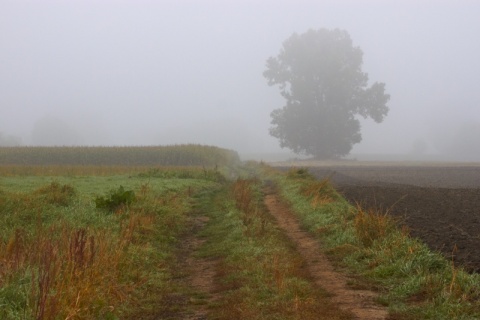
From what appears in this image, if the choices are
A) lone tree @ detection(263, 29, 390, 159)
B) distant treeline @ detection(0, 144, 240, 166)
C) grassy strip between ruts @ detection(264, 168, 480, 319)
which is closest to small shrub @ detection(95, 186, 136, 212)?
grassy strip between ruts @ detection(264, 168, 480, 319)

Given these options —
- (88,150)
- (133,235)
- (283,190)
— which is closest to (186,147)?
(88,150)

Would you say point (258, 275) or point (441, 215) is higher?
point (441, 215)

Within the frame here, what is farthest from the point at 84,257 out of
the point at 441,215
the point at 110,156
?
the point at 110,156

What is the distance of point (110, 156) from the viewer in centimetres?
4703

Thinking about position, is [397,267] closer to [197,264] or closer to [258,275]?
[258,275]

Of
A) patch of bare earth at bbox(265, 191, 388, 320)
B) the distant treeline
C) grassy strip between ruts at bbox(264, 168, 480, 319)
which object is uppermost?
the distant treeline

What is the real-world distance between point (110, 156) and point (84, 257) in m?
39.9

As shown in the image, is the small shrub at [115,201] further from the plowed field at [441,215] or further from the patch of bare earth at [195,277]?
the plowed field at [441,215]

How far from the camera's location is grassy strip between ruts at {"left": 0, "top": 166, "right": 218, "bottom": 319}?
262 inches

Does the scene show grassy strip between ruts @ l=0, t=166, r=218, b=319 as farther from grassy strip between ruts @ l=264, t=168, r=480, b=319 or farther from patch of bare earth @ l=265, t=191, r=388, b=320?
grassy strip between ruts @ l=264, t=168, r=480, b=319

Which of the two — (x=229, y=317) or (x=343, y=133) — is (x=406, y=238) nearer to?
(x=229, y=317)

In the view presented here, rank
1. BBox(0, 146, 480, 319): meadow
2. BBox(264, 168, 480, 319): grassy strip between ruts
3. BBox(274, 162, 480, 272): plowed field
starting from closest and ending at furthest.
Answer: BBox(0, 146, 480, 319): meadow → BBox(264, 168, 480, 319): grassy strip between ruts → BBox(274, 162, 480, 272): plowed field

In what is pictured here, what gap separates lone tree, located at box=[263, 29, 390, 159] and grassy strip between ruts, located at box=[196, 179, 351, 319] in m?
55.4

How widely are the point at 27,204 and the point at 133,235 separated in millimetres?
3306
